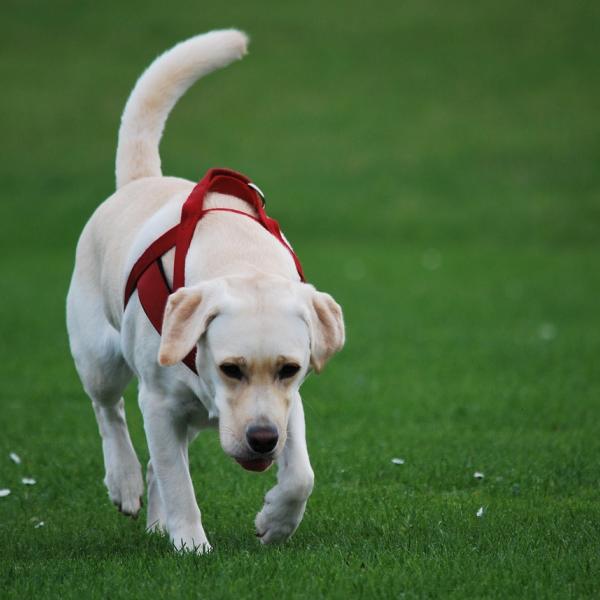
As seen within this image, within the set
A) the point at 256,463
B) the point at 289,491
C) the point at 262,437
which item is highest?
the point at 262,437

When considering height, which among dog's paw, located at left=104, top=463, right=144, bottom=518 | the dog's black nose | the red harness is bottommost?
dog's paw, located at left=104, top=463, right=144, bottom=518

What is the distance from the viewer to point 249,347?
445cm

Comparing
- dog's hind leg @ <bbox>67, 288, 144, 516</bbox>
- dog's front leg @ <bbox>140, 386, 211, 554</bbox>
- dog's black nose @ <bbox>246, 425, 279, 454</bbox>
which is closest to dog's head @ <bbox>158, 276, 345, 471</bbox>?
dog's black nose @ <bbox>246, 425, 279, 454</bbox>

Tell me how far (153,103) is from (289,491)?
2680 mm

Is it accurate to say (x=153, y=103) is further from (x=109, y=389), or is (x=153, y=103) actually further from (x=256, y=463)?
(x=256, y=463)

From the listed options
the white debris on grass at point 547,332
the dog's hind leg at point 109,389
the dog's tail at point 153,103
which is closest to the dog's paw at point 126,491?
the dog's hind leg at point 109,389

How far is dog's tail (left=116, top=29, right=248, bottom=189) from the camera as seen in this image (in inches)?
259

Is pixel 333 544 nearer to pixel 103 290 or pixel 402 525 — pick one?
pixel 402 525

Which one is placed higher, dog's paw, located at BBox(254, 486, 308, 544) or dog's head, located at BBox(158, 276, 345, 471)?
dog's head, located at BBox(158, 276, 345, 471)

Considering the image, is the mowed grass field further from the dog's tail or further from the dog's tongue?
the dog's tail

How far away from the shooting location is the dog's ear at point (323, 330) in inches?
183

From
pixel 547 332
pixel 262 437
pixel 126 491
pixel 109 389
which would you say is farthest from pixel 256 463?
pixel 547 332

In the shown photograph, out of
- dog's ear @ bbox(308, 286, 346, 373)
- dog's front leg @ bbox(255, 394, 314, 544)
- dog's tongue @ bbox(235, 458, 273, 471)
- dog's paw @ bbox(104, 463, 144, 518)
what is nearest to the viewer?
dog's tongue @ bbox(235, 458, 273, 471)

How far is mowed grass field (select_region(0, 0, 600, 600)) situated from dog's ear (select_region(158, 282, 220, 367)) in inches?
34.1
